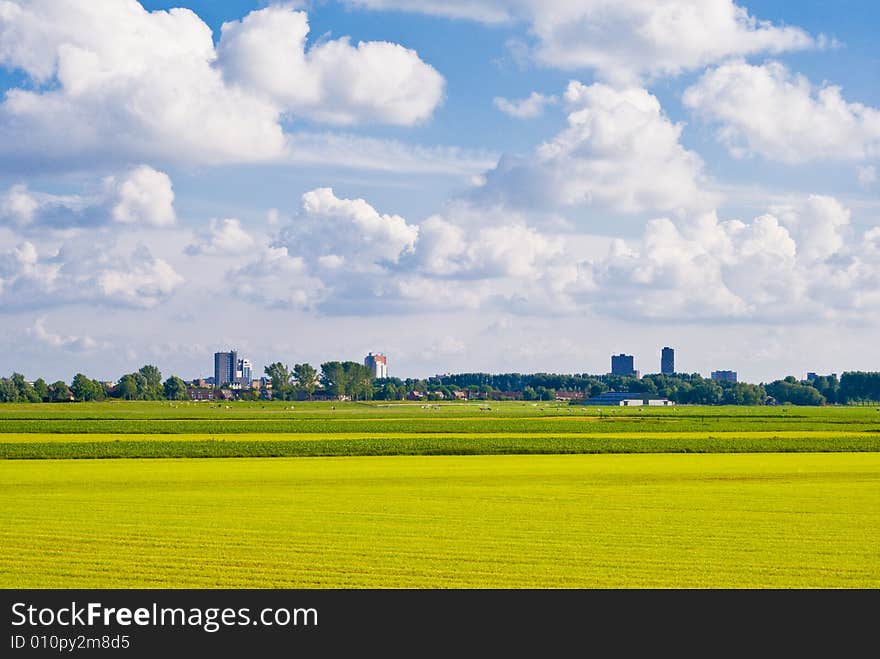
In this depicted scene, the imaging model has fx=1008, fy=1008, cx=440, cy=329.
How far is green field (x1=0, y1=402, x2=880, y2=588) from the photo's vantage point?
65.1 ft

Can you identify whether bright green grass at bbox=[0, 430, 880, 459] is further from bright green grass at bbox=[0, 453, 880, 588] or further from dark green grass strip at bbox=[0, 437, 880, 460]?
bright green grass at bbox=[0, 453, 880, 588]

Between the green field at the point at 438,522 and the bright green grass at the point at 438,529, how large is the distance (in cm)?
8

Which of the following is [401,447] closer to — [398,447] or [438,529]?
[398,447]

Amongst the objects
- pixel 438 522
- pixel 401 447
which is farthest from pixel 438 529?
pixel 401 447

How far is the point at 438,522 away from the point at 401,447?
3789 cm

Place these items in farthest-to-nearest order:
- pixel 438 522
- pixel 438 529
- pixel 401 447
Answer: pixel 401 447 → pixel 438 522 → pixel 438 529

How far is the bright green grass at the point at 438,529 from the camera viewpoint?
1972cm

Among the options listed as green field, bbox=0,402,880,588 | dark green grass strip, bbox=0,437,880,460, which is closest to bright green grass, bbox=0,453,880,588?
green field, bbox=0,402,880,588

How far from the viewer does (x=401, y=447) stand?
65.3 metres

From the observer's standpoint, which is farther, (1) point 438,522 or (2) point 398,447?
(2) point 398,447

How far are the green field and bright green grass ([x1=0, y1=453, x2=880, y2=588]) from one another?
0.08 m

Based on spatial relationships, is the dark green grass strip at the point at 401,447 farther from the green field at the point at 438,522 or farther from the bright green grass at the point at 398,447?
the green field at the point at 438,522

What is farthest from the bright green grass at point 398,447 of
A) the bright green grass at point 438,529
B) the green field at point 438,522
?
the bright green grass at point 438,529
